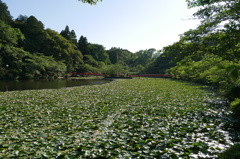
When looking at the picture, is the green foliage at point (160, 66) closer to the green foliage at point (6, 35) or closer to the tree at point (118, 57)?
the tree at point (118, 57)

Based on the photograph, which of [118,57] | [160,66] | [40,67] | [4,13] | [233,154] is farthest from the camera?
[118,57]

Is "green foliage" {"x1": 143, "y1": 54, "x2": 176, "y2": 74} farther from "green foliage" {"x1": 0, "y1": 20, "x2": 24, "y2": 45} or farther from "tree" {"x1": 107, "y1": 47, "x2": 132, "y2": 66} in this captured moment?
"green foliage" {"x1": 0, "y1": 20, "x2": 24, "y2": 45}

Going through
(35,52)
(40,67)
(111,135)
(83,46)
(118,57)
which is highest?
(83,46)

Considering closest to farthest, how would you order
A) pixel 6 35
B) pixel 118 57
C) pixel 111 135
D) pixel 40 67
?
pixel 111 135, pixel 6 35, pixel 40 67, pixel 118 57

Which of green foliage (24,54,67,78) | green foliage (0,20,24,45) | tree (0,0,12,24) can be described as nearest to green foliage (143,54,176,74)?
green foliage (24,54,67,78)

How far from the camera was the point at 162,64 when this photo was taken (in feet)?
164

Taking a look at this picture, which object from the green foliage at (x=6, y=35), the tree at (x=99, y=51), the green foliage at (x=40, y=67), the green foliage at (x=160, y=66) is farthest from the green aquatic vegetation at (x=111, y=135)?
the tree at (x=99, y=51)

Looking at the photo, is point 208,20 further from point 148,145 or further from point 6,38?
point 6,38

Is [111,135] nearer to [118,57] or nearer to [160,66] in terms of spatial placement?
[160,66]

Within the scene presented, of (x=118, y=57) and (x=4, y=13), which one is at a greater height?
(x=4, y=13)

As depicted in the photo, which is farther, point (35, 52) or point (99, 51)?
point (99, 51)

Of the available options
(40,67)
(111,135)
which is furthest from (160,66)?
(111,135)

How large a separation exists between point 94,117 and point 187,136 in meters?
3.37

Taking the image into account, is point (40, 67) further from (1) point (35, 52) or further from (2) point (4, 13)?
(2) point (4, 13)
